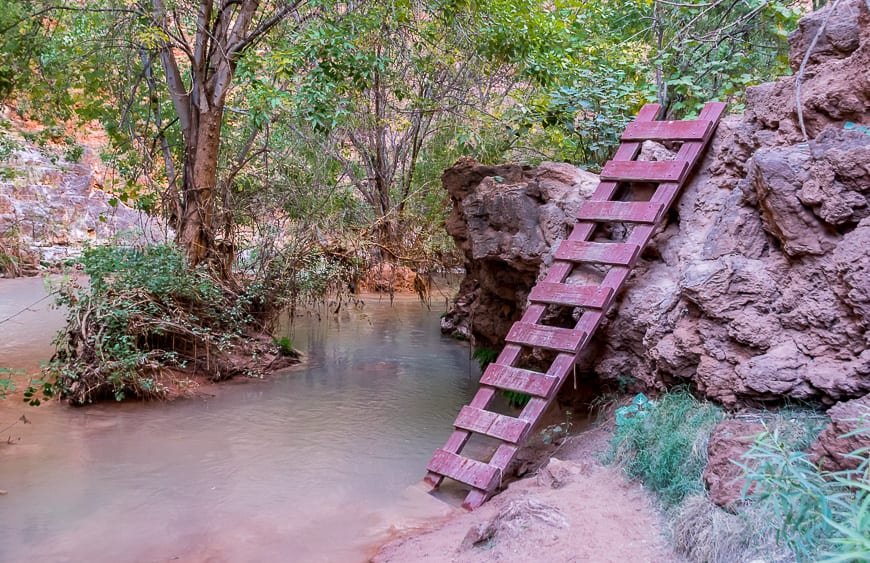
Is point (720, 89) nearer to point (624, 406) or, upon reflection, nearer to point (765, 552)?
point (624, 406)

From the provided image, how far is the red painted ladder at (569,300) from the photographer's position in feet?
16.4

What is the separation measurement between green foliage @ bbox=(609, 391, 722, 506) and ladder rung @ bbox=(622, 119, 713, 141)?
81.0 inches

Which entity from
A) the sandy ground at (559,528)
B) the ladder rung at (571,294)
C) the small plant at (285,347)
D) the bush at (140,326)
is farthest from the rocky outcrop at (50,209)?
the sandy ground at (559,528)

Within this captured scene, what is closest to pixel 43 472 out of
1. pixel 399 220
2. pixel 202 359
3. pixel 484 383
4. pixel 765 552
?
pixel 202 359

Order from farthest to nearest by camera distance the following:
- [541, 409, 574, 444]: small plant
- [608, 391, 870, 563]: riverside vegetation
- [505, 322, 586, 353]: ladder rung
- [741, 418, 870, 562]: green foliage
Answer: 1. [541, 409, 574, 444]: small plant
2. [505, 322, 586, 353]: ladder rung
3. [608, 391, 870, 563]: riverside vegetation
4. [741, 418, 870, 562]: green foliage

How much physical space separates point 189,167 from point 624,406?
654cm

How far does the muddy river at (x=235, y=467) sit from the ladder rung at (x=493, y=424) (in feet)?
2.03

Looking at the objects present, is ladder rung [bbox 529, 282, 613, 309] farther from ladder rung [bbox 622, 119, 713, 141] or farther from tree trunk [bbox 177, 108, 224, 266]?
tree trunk [bbox 177, 108, 224, 266]

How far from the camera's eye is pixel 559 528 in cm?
368

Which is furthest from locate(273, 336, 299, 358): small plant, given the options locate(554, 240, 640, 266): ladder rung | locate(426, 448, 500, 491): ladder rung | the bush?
locate(554, 240, 640, 266): ladder rung

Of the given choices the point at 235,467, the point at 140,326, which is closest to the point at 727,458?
the point at 235,467

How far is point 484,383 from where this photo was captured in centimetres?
541

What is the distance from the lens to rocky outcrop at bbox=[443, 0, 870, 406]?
388 cm

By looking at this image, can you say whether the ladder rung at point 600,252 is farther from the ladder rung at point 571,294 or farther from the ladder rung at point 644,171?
the ladder rung at point 644,171
